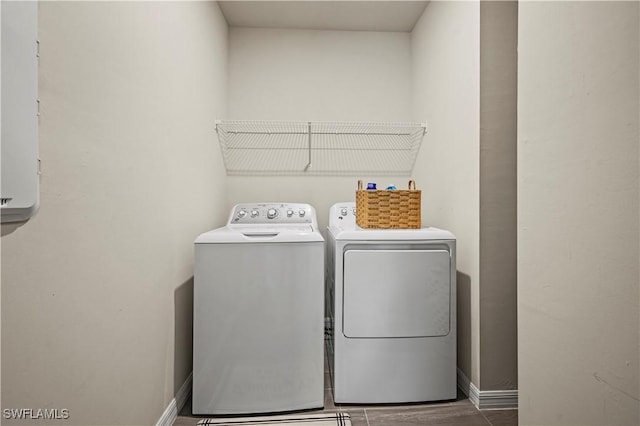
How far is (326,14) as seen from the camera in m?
2.55

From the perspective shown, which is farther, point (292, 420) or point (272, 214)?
point (272, 214)

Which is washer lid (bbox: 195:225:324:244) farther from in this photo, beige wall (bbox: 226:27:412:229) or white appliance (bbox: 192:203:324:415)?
beige wall (bbox: 226:27:412:229)

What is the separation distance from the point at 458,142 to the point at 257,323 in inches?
Answer: 58.0

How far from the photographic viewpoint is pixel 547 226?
2.80ft

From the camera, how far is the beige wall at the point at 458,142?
1.75 m

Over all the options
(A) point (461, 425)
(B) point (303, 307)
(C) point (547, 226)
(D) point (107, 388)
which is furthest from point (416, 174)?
(D) point (107, 388)

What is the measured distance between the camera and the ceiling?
2.43m

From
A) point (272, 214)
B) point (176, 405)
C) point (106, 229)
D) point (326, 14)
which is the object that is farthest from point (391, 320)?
point (326, 14)

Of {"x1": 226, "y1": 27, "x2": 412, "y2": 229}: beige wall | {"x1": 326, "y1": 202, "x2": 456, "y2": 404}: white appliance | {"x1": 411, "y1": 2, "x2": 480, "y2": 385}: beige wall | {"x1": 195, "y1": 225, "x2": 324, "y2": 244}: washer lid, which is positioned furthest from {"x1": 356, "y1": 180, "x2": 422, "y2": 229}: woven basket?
{"x1": 226, "y1": 27, "x2": 412, "y2": 229}: beige wall

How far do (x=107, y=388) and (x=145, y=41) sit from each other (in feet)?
4.16

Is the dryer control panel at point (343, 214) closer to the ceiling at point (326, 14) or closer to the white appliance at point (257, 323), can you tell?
the white appliance at point (257, 323)

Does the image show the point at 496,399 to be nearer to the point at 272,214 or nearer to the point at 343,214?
the point at 343,214

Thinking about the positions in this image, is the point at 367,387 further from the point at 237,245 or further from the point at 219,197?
the point at 219,197

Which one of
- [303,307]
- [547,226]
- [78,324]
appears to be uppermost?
[547,226]
